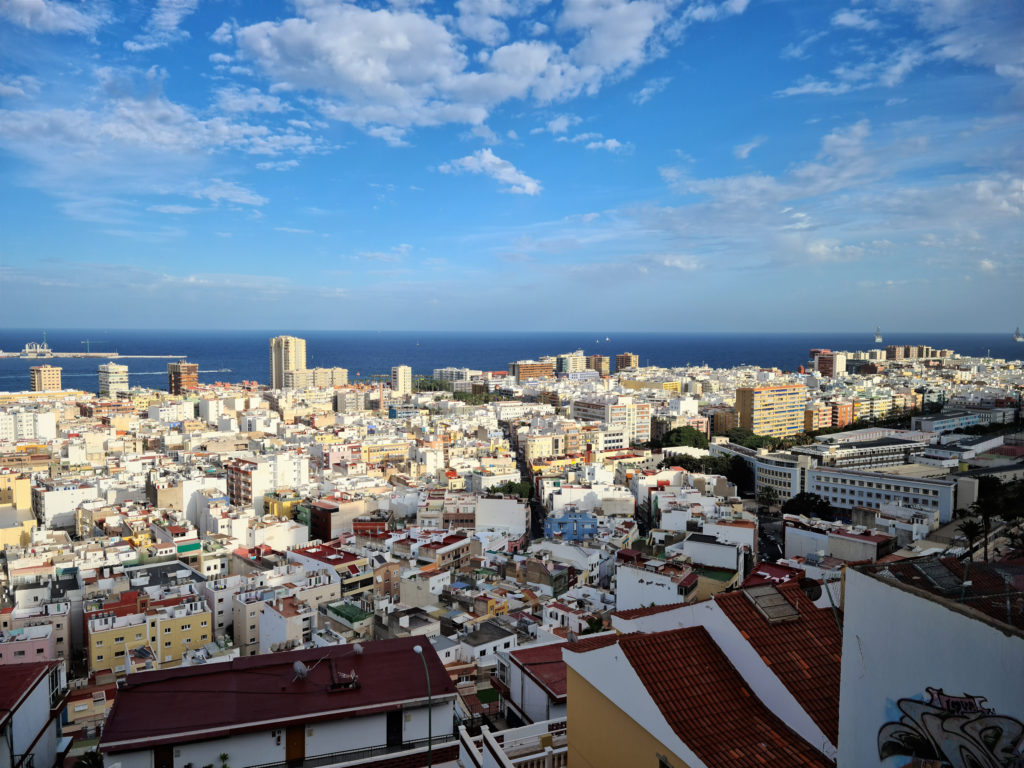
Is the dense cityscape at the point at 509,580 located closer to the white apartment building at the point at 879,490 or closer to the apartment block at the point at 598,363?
the white apartment building at the point at 879,490

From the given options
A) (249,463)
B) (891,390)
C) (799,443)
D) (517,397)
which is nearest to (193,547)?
(249,463)

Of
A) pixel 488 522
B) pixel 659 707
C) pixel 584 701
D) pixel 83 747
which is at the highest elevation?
pixel 659 707

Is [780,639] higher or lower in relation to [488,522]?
higher

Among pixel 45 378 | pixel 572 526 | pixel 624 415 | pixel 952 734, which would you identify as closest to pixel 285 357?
pixel 45 378

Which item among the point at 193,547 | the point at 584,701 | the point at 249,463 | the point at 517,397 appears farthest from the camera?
the point at 517,397

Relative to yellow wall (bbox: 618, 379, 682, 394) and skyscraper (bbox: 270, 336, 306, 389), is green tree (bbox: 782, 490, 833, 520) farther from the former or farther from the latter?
skyscraper (bbox: 270, 336, 306, 389)

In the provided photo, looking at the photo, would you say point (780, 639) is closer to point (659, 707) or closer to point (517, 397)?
point (659, 707)

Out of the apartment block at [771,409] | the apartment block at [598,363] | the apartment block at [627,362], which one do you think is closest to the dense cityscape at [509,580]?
the apartment block at [771,409]
